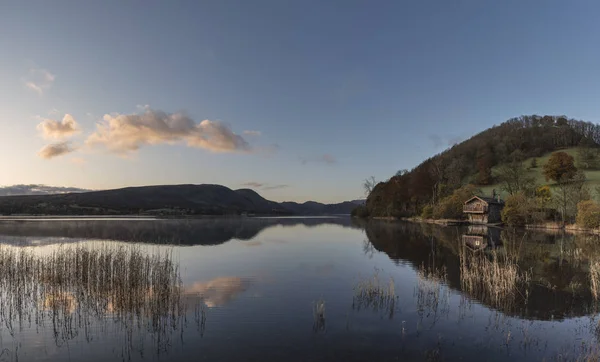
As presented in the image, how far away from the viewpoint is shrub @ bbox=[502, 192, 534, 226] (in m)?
73.1

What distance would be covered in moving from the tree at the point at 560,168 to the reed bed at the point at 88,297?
107103 millimetres

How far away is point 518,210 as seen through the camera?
7438cm

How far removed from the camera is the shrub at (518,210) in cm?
7312

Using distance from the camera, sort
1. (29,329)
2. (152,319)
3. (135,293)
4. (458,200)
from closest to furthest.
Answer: (29,329)
(152,319)
(135,293)
(458,200)

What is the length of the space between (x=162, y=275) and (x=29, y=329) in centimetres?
623

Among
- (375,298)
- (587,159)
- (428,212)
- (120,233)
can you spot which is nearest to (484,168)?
(587,159)

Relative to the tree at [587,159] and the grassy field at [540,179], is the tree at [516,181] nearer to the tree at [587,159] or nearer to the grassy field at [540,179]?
the grassy field at [540,179]

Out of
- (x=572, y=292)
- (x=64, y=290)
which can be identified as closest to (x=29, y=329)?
(x=64, y=290)

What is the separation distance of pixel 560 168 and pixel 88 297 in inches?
4421

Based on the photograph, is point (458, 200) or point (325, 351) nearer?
point (325, 351)

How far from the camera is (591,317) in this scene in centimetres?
1478

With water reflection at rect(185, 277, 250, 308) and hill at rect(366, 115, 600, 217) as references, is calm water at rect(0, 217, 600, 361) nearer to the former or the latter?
water reflection at rect(185, 277, 250, 308)

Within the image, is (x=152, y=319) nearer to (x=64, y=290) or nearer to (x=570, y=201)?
(x=64, y=290)

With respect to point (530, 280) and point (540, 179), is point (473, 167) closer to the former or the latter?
point (540, 179)
